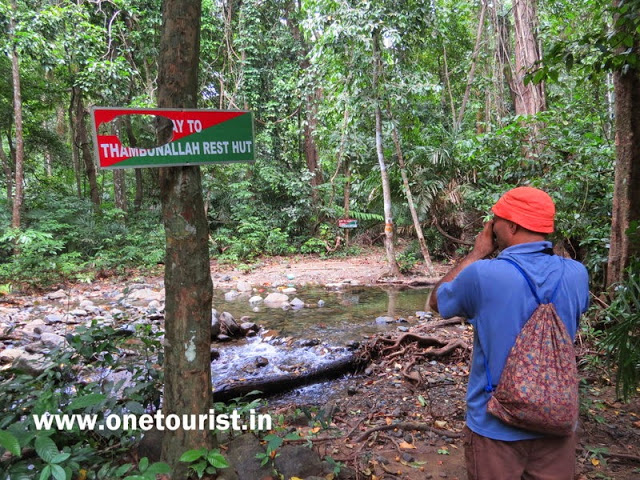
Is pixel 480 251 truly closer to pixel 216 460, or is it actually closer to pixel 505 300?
pixel 505 300

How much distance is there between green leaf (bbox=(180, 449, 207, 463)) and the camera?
1944 millimetres

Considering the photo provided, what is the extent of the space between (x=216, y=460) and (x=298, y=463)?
583 mm

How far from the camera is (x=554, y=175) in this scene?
18.2 feet

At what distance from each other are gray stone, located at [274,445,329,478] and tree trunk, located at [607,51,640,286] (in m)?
3.42

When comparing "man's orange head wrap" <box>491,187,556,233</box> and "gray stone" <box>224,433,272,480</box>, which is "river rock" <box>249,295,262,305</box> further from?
"man's orange head wrap" <box>491,187,556,233</box>

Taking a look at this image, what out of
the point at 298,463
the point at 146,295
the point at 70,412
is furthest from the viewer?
the point at 146,295

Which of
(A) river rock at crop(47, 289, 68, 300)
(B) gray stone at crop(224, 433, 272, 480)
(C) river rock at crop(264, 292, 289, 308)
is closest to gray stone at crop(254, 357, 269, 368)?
(B) gray stone at crop(224, 433, 272, 480)

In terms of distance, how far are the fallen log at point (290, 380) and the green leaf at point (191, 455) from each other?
7.42 ft

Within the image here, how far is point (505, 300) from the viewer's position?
1514 mm

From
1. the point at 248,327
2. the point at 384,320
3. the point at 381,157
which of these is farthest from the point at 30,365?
the point at 381,157

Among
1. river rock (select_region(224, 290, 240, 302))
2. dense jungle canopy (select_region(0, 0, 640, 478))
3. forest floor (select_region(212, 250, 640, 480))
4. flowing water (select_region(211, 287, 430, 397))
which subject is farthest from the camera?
river rock (select_region(224, 290, 240, 302))

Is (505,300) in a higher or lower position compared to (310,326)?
higher

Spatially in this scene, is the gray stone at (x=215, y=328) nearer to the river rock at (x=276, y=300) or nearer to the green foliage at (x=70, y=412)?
the river rock at (x=276, y=300)
